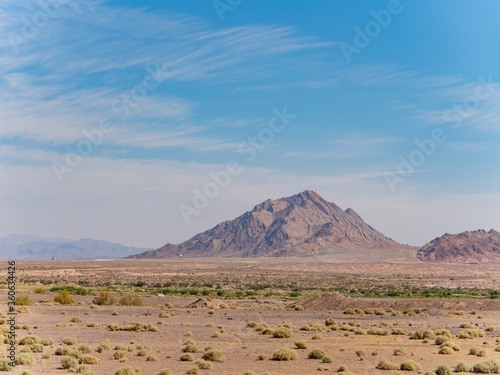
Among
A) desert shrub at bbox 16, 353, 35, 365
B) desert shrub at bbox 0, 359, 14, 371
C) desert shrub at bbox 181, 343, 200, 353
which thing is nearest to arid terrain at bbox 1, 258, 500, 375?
desert shrub at bbox 181, 343, 200, 353

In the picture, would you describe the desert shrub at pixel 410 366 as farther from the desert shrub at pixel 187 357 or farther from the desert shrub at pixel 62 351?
the desert shrub at pixel 62 351

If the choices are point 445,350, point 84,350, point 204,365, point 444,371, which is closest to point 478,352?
point 445,350

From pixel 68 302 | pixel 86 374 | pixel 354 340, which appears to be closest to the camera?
pixel 86 374

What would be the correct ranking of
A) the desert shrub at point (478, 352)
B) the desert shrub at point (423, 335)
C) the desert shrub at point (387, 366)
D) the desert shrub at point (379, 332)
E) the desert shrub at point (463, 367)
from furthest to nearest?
1. the desert shrub at point (379, 332)
2. the desert shrub at point (423, 335)
3. the desert shrub at point (478, 352)
4. the desert shrub at point (387, 366)
5. the desert shrub at point (463, 367)

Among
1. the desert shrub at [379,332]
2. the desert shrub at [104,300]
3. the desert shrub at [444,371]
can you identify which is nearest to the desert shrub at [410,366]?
the desert shrub at [444,371]

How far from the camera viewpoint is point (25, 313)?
45.6 meters

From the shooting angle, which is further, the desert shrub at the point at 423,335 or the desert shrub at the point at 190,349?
the desert shrub at the point at 423,335

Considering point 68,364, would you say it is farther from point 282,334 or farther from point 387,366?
point 282,334

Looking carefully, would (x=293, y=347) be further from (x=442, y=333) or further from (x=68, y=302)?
(x=68, y=302)

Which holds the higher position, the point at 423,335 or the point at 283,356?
the point at 283,356

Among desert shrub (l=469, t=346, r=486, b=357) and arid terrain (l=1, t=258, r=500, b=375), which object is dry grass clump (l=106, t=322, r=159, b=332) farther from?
desert shrub (l=469, t=346, r=486, b=357)

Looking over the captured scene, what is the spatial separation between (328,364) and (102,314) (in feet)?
93.8

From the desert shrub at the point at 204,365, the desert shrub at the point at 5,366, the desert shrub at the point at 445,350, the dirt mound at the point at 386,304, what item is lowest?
the dirt mound at the point at 386,304

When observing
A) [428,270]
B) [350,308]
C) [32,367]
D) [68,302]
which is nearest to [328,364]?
[32,367]
